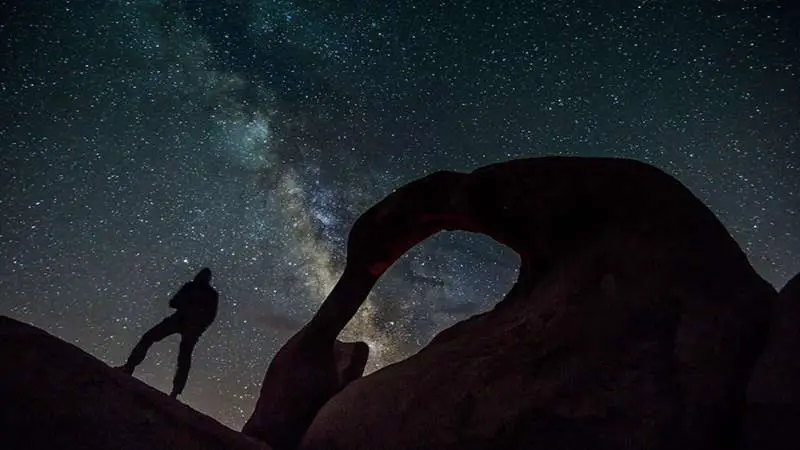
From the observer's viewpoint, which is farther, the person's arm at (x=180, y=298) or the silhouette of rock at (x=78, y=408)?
the person's arm at (x=180, y=298)

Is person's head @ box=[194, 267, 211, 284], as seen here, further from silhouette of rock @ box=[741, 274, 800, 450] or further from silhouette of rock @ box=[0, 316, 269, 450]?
silhouette of rock @ box=[741, 274, 800, 450]

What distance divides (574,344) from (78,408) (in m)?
4.12

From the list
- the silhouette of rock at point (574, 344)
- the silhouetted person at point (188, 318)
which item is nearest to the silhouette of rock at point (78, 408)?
the silhouette of rock at point (574, 344)

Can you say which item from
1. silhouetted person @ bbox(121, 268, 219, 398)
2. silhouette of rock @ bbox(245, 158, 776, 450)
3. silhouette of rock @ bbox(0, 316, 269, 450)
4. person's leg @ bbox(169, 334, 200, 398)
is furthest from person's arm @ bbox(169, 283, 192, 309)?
silhouette of rock @ bbox(0, 316, 269, 450)

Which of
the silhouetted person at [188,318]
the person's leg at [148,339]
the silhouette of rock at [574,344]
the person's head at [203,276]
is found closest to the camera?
the silhouette of rock at [574,344]

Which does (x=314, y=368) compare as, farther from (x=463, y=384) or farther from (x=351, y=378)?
(x=463, y=384)

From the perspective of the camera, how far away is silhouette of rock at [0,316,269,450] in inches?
119

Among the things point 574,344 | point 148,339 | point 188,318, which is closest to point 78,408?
point 574,344

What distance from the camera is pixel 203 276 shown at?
978 cm

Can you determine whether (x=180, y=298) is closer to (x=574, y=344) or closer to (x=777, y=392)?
(x=574, y=344)

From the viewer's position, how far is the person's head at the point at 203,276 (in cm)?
970

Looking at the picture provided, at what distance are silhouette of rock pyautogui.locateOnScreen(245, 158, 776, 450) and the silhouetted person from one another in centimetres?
380

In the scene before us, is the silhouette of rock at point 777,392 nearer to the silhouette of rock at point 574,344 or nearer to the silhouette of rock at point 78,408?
the silhouette of rock at point 574,344

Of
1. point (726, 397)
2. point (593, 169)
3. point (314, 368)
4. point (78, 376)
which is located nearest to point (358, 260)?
point (314, 368)
